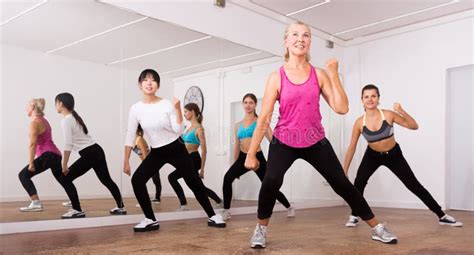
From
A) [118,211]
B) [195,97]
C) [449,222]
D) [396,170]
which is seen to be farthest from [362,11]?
[118,211]

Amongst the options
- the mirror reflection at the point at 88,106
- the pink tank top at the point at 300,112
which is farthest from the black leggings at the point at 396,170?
the mirror reflection at the point at 88,106

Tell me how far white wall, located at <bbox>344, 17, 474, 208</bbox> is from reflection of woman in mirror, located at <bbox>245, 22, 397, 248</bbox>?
3.76 metres

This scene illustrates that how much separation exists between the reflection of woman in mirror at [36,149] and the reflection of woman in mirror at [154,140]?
0.65m

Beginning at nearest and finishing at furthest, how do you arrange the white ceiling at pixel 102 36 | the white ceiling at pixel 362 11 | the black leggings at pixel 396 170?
the white ceiling at pixel 102 36
the black leggings at pixel 396 170
the white ceiling at pixel 362 11

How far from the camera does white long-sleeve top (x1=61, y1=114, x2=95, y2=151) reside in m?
3.76

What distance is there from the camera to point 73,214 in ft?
12.2

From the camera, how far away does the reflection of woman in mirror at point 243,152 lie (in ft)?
14.7

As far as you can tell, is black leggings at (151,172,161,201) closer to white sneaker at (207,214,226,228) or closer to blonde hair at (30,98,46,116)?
white sneaker at (207,214,226,228)

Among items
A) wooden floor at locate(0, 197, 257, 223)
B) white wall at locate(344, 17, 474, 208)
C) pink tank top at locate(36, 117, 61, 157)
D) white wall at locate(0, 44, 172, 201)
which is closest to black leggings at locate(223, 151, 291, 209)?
wooden floor at locate(0, 197, 257, 223)

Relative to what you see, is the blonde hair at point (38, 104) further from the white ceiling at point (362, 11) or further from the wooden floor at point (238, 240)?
the white ceiling at point (362, 11)

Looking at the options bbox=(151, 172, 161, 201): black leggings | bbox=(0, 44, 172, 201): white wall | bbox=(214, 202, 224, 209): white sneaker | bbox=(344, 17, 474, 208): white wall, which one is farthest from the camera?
bbox=(344, 17, 474, 208): white wall

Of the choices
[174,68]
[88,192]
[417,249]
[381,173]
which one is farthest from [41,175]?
[381,173]

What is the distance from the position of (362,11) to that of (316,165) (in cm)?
376

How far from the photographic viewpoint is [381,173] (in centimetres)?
658
